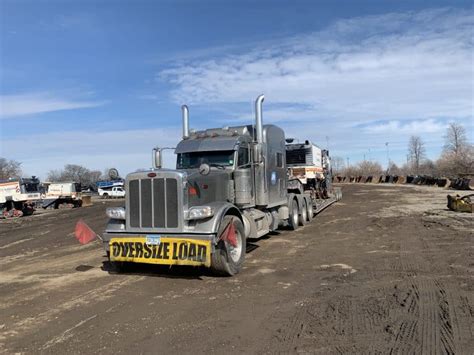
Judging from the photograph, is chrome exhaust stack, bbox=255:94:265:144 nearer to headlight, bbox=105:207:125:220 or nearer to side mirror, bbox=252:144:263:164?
side mirror, bbox=252:144:263:164

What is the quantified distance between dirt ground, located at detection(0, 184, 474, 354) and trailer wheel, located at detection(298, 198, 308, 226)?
450 centimetres

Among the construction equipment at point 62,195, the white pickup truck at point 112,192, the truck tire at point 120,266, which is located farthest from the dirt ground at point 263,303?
the white pickup truck at point 112,192

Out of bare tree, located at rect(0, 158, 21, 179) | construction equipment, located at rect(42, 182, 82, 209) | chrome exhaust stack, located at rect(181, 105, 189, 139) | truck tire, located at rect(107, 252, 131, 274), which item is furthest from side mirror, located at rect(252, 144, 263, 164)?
bare tree, located at rect(0, 158, 21, 179)

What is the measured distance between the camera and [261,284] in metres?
7.54

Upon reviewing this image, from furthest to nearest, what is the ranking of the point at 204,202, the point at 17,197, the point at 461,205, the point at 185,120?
the point at 17,197 < the point at 461,205 < the point at 185,120 < the point at 204,202

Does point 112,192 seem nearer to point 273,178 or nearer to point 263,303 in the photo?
point 273,178

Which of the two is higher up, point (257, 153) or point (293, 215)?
point (257, 153)

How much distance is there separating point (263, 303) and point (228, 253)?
1929 mm

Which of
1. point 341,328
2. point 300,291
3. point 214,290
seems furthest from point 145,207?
point 341,328

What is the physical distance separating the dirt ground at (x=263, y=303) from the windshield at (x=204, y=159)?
7.60 ft

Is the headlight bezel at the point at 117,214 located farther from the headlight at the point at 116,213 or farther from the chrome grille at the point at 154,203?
the chrome grille at the point at 154,203

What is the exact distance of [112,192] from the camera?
6312 centimetres

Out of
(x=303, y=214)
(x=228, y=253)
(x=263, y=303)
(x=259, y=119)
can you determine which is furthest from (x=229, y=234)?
(x=303, y=214)

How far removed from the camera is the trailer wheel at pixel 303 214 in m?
15.9
